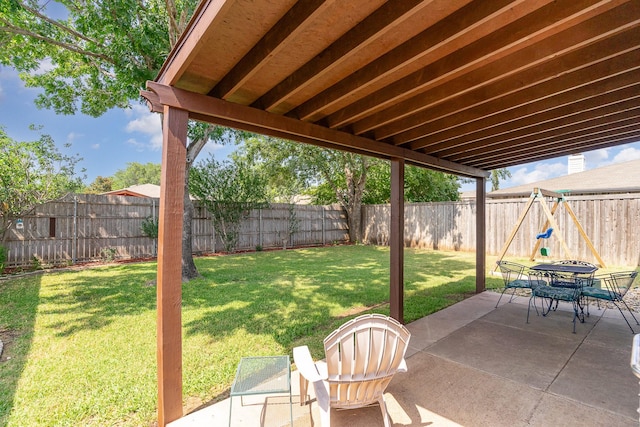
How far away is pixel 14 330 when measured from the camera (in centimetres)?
399

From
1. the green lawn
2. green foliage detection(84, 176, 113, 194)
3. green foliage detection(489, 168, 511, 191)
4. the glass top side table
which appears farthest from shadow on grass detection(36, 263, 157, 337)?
green foliage detection(84, 176, 113, 194)

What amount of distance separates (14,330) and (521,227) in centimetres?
1290

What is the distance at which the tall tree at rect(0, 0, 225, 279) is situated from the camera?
5.98 meters

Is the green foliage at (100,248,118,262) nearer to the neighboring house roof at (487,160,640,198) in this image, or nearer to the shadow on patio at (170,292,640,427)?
the shadow on patio at (170,292,640,427)

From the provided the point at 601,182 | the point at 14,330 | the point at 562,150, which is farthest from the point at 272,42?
the point at 601,182

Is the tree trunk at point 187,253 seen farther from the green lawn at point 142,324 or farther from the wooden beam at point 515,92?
the wooden beam at point 515,92

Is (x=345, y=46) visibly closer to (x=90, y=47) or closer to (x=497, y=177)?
(x=90, y=47)

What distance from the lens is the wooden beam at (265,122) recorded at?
2.32 metres

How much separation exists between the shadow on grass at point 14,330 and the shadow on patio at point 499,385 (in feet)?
5.81

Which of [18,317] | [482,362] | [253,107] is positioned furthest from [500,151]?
[18,317]

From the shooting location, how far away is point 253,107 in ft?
9.32

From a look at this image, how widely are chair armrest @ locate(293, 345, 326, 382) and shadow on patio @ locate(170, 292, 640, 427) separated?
1.51 ft

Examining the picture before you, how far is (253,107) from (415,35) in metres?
1.51

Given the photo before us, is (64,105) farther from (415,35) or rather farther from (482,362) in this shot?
(482,362)
